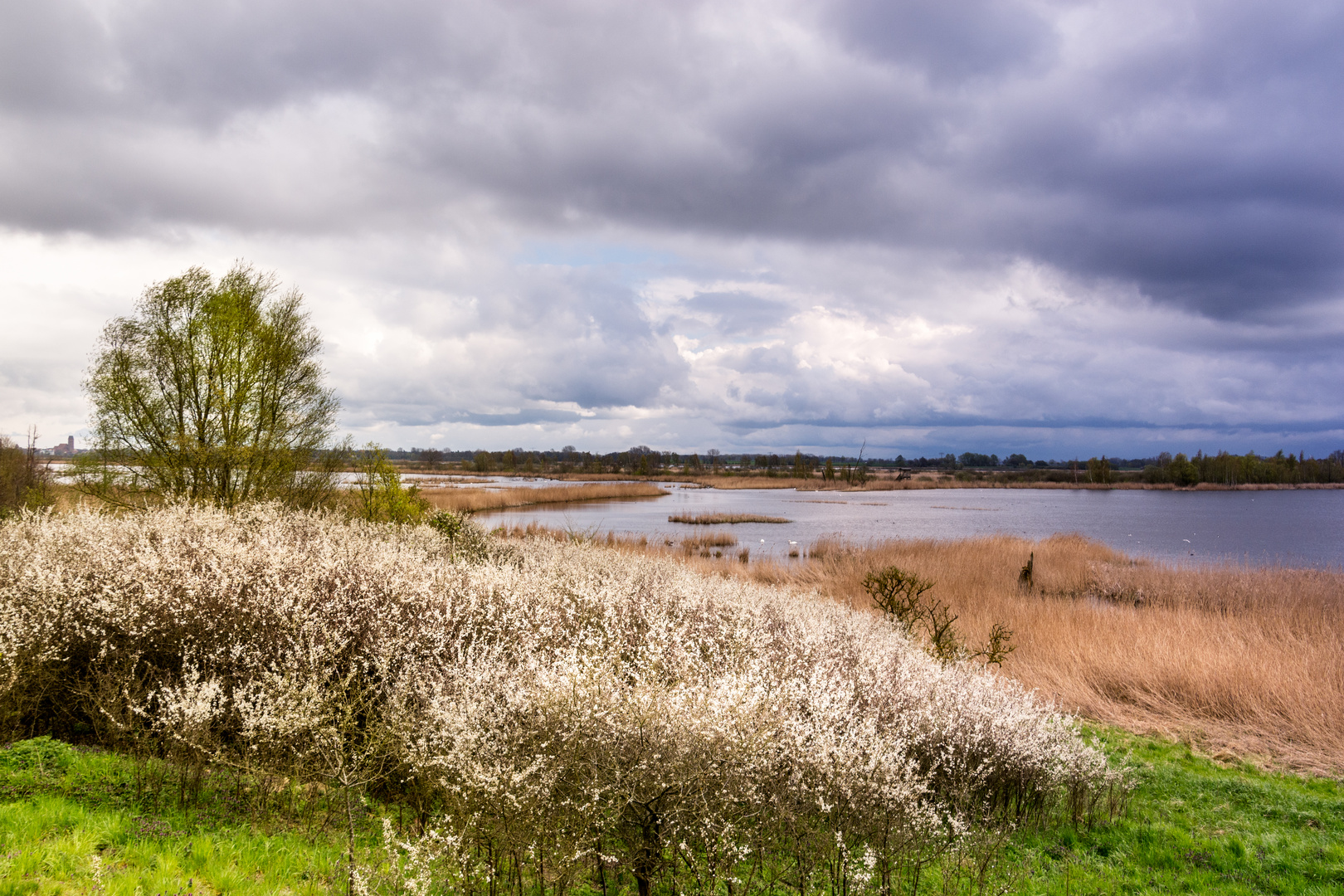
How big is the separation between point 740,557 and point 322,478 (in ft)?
49.1

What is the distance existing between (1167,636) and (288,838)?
47.4 ft

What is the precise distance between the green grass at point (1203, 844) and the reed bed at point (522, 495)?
2797 cm

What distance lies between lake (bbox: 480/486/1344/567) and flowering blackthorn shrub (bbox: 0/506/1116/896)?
16.1 metres

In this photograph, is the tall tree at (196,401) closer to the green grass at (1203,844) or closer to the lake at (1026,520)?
the lake at (1026,520)

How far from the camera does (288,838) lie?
4.60 m

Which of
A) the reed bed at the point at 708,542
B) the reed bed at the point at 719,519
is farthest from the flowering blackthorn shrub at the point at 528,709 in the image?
the reed bed at the point at 719,519

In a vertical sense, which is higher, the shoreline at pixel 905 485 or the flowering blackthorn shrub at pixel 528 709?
the flowering blackthorn shrub at pixel 528 709

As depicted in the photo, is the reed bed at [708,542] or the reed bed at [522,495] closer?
the reed bed at [708,542]

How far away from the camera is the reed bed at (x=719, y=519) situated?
4016cm

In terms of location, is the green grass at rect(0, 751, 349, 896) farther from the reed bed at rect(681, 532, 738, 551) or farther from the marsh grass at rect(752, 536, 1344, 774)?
the reed bed at rect(681, 532, 738, 551)

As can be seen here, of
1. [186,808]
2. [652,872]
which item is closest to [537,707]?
[652,872]

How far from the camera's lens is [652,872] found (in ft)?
15.0

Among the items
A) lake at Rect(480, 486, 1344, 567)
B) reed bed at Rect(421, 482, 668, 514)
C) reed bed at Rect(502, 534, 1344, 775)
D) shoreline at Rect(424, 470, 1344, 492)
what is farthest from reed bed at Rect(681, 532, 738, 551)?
shoreline at Rect(424, 470, 1344, 492)

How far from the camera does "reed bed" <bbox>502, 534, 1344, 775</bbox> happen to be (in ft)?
31.8
